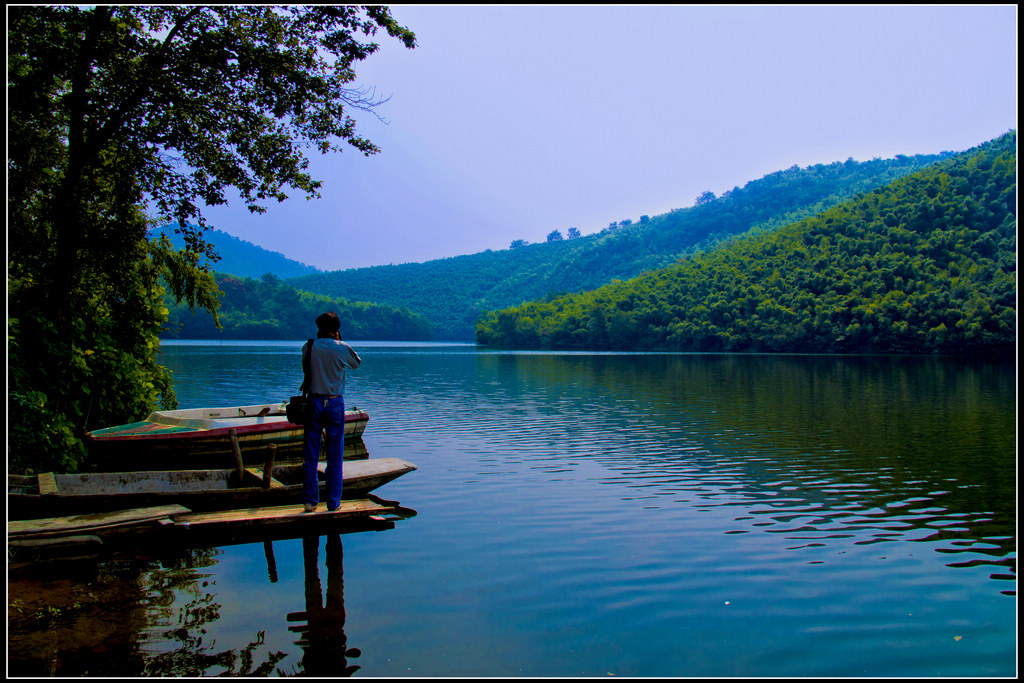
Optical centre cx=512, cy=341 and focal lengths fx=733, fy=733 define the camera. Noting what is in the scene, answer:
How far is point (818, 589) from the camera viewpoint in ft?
28.3

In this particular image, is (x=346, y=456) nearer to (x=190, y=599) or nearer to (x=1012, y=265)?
(x=190, y=599)

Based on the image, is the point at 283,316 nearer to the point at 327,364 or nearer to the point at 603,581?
the point at 327,364

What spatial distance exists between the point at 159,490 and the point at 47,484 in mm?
1479

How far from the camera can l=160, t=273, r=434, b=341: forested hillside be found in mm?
164750

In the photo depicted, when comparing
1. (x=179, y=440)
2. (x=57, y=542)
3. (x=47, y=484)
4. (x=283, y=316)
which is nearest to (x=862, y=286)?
(x=179, y=440)

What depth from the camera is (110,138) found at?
13.5 m

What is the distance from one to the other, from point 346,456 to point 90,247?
7.83m

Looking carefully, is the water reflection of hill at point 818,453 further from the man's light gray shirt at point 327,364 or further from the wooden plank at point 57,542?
the wooden plank at point 57,542

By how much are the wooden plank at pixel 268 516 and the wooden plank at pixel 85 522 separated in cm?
29

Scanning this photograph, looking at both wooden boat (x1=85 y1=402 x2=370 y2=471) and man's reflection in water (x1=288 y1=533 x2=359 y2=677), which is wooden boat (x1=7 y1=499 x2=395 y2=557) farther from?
wooden boat (x1=85 y1=402 x2=370 y2=471)

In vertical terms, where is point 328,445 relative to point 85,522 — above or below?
above

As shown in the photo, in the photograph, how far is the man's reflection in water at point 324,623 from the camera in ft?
21.7

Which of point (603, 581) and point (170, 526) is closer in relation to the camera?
point (603, 581)

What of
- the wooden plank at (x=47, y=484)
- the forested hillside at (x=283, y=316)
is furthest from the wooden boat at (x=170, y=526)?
the forested hillside at (x=283, y=316)
